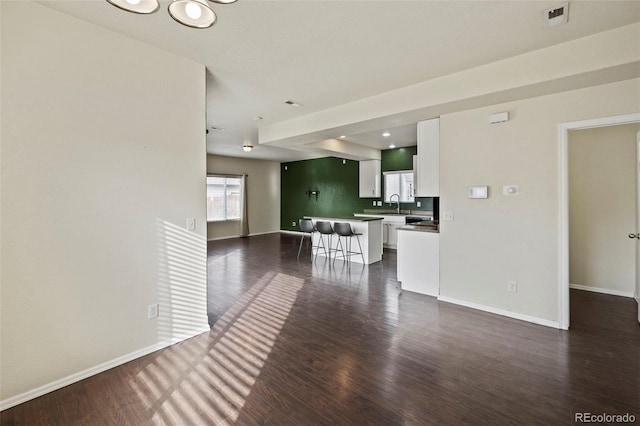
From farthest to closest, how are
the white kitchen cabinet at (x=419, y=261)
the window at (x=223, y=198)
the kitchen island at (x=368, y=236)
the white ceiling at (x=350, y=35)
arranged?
1. the window at (x=223, y=198)
2. the kitchen island at (x=368, y=236)
3. the white kitchen cabinet at (x=419, y=261)
4. the white ceiling at (x=350, y=35)

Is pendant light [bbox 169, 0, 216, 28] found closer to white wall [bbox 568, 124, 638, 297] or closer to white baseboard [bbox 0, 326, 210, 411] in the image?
white baseboard [bbox 0, 326, 210, 411]

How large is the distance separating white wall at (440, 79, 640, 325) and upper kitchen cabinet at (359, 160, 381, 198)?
4430 mm

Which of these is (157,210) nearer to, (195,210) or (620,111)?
(195,210)

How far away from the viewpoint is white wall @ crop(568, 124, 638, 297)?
3877mm

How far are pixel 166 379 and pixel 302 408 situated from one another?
1.09 m

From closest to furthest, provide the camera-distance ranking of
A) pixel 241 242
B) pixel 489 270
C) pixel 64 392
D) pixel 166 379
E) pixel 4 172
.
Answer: pixel 4 172
pixel 64 392
pixel 166 379
pixel 489 270
pixel 241 242

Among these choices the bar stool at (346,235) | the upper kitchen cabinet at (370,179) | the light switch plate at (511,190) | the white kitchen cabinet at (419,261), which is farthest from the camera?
the upper kitchen cabinet at (370,179)

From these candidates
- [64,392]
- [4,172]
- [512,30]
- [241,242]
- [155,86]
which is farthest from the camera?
[241,242]

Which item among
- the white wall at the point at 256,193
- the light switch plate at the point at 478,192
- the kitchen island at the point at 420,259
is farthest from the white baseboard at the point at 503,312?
the white wall at the point at 256,193

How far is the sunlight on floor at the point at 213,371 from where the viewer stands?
1873mm

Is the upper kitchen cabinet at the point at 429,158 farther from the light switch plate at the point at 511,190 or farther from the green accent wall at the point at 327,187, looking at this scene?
the green accent wall at the point at 327,187

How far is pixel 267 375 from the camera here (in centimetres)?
223

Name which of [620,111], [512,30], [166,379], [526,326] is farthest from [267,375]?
[620,111]

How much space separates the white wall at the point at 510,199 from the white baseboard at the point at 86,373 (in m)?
3.25
